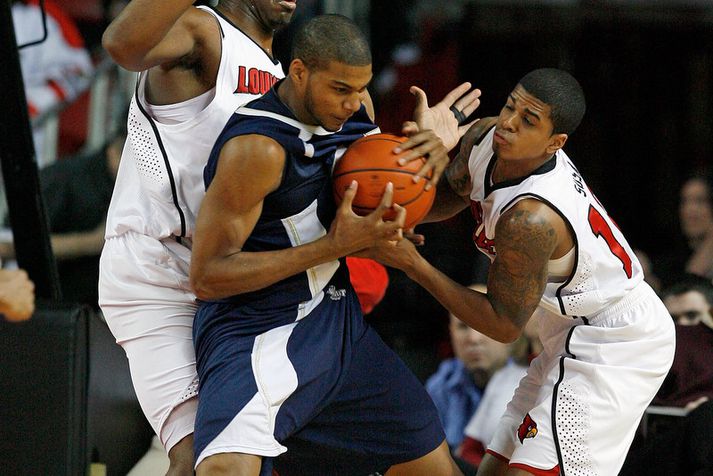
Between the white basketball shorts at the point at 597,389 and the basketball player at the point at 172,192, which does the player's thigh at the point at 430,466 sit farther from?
the basketball player at the point at 172,192

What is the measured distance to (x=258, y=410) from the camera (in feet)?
11.3

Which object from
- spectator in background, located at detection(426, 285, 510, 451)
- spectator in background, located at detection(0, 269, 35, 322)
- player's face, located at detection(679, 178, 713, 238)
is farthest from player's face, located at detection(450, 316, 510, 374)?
spectator in background, located at detection(0, 269, 35, 322)

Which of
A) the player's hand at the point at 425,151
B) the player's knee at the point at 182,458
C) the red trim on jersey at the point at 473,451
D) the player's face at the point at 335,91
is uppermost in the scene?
the player's face at the point at 335,91

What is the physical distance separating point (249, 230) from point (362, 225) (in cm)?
36

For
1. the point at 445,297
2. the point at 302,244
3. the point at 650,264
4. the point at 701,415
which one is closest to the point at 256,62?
the point at 302,244

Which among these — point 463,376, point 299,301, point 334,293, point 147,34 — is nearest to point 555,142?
point 334,293

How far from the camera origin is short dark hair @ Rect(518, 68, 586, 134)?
3656mm

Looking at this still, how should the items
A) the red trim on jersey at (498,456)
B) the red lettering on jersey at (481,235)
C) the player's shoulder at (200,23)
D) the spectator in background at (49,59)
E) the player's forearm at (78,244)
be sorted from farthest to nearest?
the spectator in background at (49,59), the player's forearm at (78,244), the red trim on jersey at (498,456), the red lettering on jersey at (481,235), the player's shoulder at (200,23)

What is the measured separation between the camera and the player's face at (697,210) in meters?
7.31

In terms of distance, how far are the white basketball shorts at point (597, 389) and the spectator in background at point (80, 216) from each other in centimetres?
365

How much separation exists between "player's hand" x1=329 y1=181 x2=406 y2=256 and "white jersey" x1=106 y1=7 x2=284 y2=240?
591 millimetres

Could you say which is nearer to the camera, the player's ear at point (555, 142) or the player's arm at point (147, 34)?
the player's arm at point (147, 34)

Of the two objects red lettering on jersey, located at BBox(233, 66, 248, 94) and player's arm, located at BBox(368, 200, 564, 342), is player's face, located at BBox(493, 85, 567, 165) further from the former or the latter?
red lettering on jersey, located at BBox(233, 66, 248, 94)

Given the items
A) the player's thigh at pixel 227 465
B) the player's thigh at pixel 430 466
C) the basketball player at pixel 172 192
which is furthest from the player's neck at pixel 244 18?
the player's thigh at pixel 430 466
